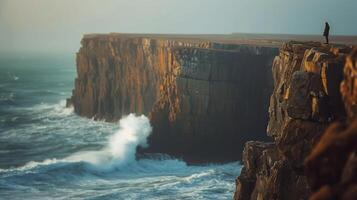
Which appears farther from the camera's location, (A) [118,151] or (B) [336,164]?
(A) [118,151]

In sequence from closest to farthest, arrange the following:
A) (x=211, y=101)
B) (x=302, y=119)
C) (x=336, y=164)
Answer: (x=336, y=164) → (x=302, y=119) → (x=211, y=101)

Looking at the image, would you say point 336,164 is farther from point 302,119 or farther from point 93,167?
point 93,167

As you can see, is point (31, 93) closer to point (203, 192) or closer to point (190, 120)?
point (190, 120)

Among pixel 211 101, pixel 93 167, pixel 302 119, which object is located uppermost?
pixel 302 119

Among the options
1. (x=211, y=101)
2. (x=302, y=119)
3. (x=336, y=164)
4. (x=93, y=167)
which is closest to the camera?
(x=336, y=164)

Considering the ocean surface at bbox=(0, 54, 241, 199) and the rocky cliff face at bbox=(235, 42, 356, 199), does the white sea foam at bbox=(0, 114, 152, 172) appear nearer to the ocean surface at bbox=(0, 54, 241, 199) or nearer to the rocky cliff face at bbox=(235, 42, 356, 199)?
the ocean surface at bbox=(0, 54, 241, 199)

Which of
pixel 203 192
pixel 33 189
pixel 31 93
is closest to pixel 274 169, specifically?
pixel 203 192

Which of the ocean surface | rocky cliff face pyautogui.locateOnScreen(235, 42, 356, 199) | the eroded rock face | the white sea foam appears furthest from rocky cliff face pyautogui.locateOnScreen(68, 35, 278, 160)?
the eroded rock face

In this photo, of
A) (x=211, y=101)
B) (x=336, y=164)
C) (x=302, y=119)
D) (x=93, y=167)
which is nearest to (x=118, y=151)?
(x=93, y=167)

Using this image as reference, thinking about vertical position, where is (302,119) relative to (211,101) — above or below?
above
